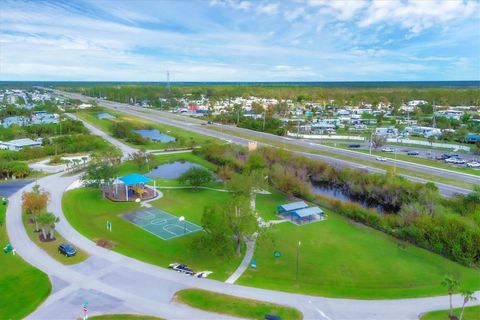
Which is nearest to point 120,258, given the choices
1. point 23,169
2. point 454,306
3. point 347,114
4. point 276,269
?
point 276,269

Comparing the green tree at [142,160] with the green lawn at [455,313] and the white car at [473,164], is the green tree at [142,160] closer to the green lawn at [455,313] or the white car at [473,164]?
the green lawn at [455,313]

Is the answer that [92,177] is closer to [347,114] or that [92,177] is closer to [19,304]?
[19,304]

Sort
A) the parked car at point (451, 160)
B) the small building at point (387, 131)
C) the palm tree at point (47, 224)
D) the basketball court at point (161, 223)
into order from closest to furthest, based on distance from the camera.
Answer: the palm tree at point (47, 224), the basketball court at point (161, 223), the parked car at point (451, 160), the small building at point (387, 131)

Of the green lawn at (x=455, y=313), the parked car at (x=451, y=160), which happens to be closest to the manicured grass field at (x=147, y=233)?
the green lawn at (x=455, y=313)

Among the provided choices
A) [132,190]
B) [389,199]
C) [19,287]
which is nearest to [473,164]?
[389,199]

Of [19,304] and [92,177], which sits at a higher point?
[92,177]

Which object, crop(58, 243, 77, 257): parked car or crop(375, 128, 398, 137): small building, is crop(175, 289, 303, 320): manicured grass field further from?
crop(375, 128, 398, 137): small building
